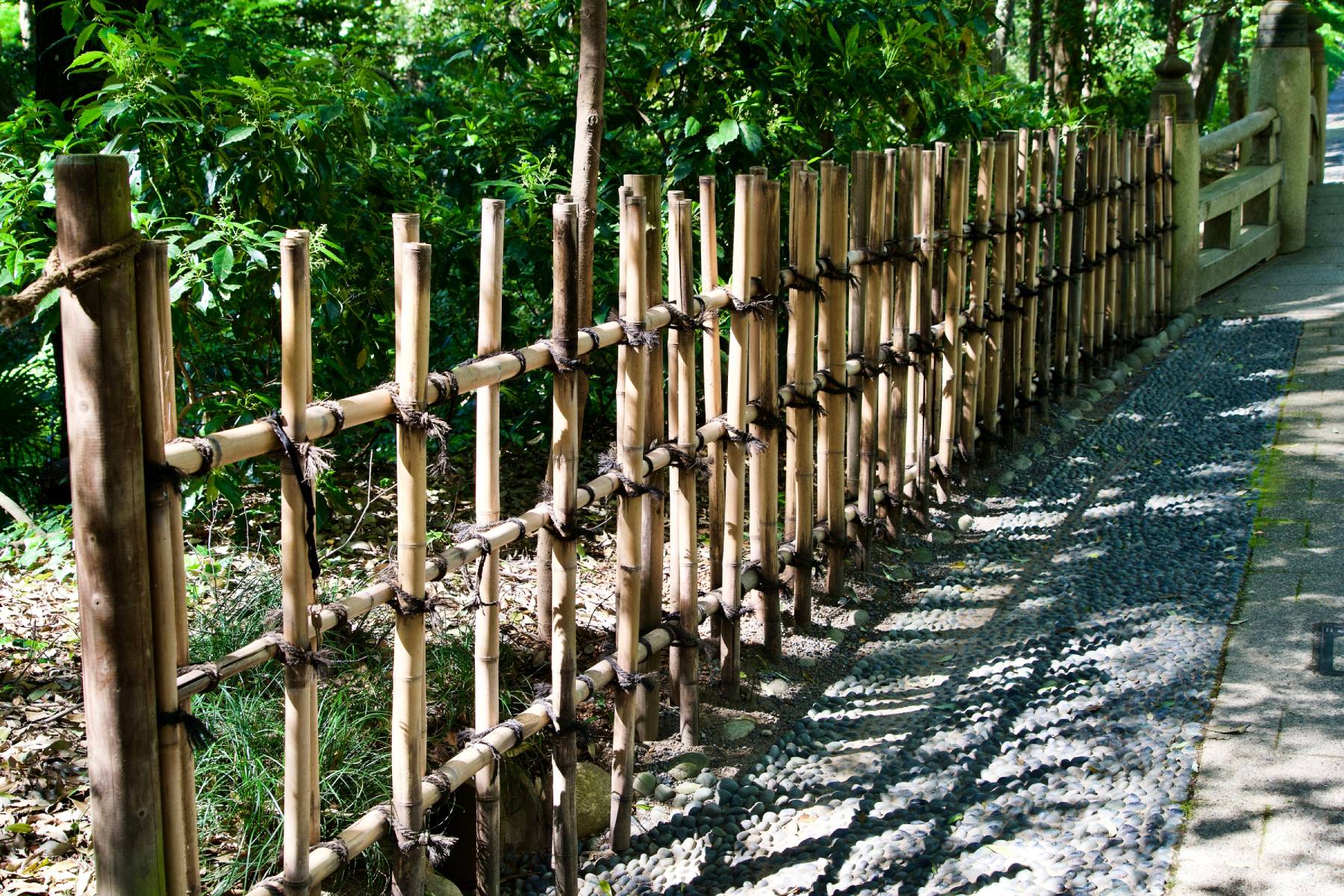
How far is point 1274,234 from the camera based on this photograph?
35.7 feet

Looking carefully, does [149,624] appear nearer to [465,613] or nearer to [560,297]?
[560,297]

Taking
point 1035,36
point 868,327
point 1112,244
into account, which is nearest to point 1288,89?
point 1035,36

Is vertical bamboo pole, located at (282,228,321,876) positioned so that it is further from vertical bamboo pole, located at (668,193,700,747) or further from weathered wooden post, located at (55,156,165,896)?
vertical bamboo pole, located at (668,193,700,747)

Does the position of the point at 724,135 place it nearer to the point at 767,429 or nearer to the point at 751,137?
the point at 751,137

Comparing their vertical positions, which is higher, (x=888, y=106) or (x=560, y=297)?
(x=888, y=106)

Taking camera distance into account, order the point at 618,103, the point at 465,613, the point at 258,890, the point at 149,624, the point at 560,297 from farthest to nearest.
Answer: the point at 618,103 → the point at 465,613 → the point at 560,297 → the point at 258,890 → the point at 149,624

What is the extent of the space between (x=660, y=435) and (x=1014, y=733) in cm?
140

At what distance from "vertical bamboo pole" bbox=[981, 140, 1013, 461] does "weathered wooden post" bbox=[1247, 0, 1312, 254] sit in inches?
219

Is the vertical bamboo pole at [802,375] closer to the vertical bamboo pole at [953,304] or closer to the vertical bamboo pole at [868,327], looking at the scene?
the vertical bamboo pole at [868,327]

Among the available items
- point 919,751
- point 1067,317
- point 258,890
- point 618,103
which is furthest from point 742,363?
point 1067,317

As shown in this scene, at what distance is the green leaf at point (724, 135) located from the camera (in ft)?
15.4

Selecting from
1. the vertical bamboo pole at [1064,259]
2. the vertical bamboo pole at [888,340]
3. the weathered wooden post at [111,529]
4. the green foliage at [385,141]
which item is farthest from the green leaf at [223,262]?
the vertical bamboo pole at [1064,259]

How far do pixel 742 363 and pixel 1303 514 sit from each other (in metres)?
2.92

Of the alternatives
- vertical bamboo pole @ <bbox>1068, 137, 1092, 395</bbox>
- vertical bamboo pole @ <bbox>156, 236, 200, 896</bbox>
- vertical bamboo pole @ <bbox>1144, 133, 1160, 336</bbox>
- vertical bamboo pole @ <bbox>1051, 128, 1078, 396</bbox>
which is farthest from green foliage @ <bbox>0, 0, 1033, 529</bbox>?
vertical bamboo pole @ <bbox>1144, 133, 1160, 336</bbox>
